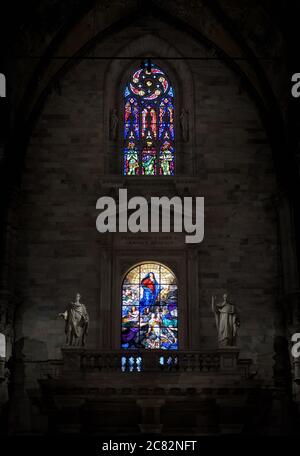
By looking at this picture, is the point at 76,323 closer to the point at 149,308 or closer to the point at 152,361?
the point at 152,361

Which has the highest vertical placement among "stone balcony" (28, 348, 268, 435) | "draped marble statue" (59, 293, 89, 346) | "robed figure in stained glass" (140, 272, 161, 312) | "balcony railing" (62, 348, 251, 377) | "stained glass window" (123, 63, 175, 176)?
"stained glass window" (123, 63, 175, 176)

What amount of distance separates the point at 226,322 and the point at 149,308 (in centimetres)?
301

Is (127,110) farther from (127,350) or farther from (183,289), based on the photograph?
(127,350)

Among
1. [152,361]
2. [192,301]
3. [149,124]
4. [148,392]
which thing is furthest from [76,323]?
[149,124]

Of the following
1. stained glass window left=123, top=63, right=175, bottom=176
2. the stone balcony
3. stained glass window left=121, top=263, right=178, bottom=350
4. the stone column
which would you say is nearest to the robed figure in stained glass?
stained glass window left=121, top=263, right=178, bottom=350

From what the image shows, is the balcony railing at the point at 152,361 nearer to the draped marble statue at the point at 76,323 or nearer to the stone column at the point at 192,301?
the draped marble statue at the point at 76,323

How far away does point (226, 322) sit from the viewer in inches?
739

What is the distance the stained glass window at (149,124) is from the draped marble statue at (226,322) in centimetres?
525

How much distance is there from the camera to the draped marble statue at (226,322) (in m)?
18.6

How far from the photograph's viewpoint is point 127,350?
18422 mm

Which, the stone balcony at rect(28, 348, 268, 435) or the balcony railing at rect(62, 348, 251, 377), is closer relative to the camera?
the stone balcony at rect(28, 348, 268, 435)

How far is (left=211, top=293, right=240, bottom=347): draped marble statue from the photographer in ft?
61.1

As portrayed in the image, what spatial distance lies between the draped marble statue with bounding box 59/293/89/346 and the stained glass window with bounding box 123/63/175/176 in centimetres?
528

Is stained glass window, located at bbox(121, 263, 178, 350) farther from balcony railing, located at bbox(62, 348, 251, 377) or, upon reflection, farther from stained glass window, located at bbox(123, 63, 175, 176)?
stained glass window, located at bbox(123, 63, 175, 176)
